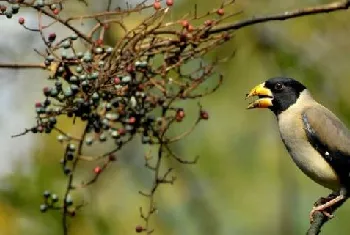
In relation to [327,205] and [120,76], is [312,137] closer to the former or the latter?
[327,205]

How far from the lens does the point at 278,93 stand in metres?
5.50

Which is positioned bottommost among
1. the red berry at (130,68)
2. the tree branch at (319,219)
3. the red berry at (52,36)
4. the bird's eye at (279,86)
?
the tree branch at (319,219)

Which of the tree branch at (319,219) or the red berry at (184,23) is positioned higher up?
the red berry at (184,23)

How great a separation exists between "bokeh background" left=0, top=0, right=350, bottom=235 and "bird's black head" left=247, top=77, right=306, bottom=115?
2.71 ft

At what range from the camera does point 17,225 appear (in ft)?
23.3

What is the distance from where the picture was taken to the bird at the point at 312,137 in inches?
204

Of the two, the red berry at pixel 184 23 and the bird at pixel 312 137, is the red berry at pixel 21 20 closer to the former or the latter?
the red berry at pixel 184 23

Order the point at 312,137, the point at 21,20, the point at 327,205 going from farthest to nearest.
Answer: the point at 312,137 < the point at 327,205 < the point at 21,20

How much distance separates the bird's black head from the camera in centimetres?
545

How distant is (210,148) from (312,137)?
3.82 m

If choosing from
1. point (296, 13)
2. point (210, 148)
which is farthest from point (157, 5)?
point (210, 148)

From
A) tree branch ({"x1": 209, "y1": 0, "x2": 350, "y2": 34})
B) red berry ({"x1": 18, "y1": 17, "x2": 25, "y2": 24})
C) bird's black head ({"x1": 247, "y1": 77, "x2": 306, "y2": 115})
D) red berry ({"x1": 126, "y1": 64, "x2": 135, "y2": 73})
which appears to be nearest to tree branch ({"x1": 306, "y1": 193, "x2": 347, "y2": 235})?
bird's black head ({"x1": 247, "y1": 77, "x2": 306, "y2": 115})

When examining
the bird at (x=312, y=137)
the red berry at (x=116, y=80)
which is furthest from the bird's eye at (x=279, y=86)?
the red berry at (x=116, y=80)

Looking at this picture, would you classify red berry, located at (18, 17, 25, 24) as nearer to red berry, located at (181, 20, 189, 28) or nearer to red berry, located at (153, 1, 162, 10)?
red berry, located at (153, 1, 162, 10)
